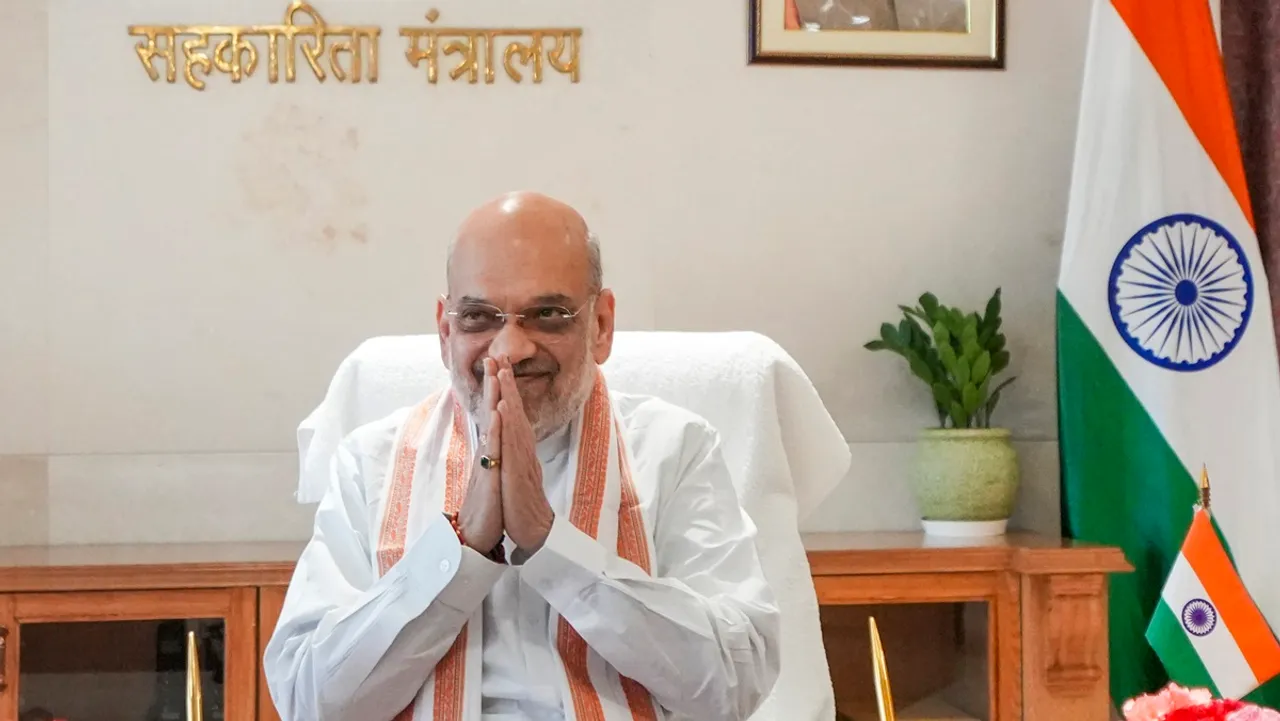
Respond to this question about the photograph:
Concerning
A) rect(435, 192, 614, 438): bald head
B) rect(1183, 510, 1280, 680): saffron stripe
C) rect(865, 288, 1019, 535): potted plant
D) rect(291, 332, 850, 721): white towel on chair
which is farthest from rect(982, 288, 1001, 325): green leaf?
rect(435, 192, 614, 438): bald head

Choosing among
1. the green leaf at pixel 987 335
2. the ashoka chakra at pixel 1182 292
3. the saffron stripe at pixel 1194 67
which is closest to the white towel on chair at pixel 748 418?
the green leaf at pixel 987 335

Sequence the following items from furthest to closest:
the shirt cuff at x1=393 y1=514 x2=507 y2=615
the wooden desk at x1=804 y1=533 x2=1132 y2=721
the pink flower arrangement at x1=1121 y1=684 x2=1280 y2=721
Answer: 1. the wooden desk at x1=804 y1=533 x2=1132 y2=721
2. the shirt cuff at x1=393 y1=514 x2=507 y2=615
3. the pink flower arrangement at x1=1121 y1=684 x2=1280 y2=721

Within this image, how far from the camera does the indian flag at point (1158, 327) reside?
2984mm

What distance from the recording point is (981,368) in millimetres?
3043

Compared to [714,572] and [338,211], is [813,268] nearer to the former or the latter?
[338,211]

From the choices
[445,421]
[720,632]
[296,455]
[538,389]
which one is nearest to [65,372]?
[296,455]

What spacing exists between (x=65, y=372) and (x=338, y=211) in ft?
2.36

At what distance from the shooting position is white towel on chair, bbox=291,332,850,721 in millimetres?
2244

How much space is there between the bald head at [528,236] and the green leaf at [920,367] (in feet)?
4.55

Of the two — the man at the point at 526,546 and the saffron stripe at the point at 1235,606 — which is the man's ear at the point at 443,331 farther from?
the saffron stripe at the point at 1235,606

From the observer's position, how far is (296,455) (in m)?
3.15

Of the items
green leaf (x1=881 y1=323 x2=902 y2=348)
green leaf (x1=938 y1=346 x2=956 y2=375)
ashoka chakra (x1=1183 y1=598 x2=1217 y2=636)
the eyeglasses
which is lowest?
ashoka chakra (x1=1183 y1=598 x2=1217 y2=636)

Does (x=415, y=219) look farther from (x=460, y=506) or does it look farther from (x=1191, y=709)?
(x=1191, y=709)

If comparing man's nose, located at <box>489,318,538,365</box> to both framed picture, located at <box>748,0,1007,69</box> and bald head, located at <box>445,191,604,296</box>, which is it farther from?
framed picture, located at <box>748,0,1007,69</box>
